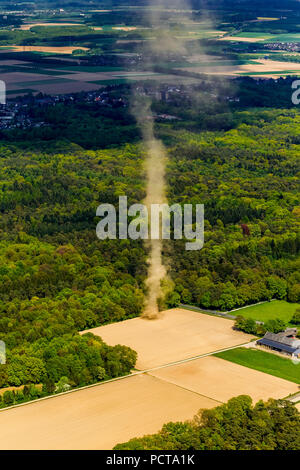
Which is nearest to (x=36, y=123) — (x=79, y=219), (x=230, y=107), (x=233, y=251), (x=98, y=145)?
(x=98, y=145)

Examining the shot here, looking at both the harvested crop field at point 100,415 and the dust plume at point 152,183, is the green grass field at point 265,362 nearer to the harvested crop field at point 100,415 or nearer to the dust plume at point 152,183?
the harvested crop field at point 100,415

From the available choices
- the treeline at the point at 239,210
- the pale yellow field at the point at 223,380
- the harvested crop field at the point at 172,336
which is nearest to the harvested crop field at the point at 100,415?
the pale yellow field at the point at 223,380

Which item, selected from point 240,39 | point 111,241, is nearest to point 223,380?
point 111,241

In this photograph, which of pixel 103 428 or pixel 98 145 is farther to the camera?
pixel 98 145

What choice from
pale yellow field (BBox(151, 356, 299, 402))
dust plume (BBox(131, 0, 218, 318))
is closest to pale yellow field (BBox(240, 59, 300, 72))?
dust plume (BBox(131, 0, 218, 318))

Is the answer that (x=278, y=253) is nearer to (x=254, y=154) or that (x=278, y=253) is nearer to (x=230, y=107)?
(x=254, y=154)

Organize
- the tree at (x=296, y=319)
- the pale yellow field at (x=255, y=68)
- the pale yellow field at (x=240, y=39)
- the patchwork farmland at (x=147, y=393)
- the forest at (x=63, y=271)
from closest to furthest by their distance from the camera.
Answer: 1. the patchwork farmland at (x=147, y=393)
2. the forest at (x=63, y=271)
3. the tree at (x=296, y=319)
4. the pale yellow field at (x=255, y=68)
5. the pale yellow field at (x=240, y=39)

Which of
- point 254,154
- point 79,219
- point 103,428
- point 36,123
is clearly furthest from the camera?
point 36,123
